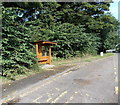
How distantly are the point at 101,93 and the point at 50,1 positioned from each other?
1162cm

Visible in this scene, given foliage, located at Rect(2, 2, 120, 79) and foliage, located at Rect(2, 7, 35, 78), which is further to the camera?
foliage, located at Rect(2, 2, 120, 79)

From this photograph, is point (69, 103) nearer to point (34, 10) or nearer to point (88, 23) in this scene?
point (34, 10)

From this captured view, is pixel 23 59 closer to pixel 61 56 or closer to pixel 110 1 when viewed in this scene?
pixel 61 56

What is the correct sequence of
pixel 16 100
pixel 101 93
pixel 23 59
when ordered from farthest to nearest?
pixel 23 59 → pixel 101 93 → pixel 16 100

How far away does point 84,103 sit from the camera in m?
3.75

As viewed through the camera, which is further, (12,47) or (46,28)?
(46,28)

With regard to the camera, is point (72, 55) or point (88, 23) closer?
point (72, 55)

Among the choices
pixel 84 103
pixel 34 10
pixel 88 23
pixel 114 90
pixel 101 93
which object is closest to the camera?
pixel 84 103

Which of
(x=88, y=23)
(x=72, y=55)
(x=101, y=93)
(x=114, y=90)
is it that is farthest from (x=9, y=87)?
(x=88, y=23)

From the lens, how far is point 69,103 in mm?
3789

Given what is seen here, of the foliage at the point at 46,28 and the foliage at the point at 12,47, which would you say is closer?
the foliage at the point at 12,47

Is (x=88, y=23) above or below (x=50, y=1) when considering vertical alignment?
below

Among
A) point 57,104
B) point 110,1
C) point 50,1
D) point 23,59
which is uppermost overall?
point 110,1

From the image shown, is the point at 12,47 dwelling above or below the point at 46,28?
below
